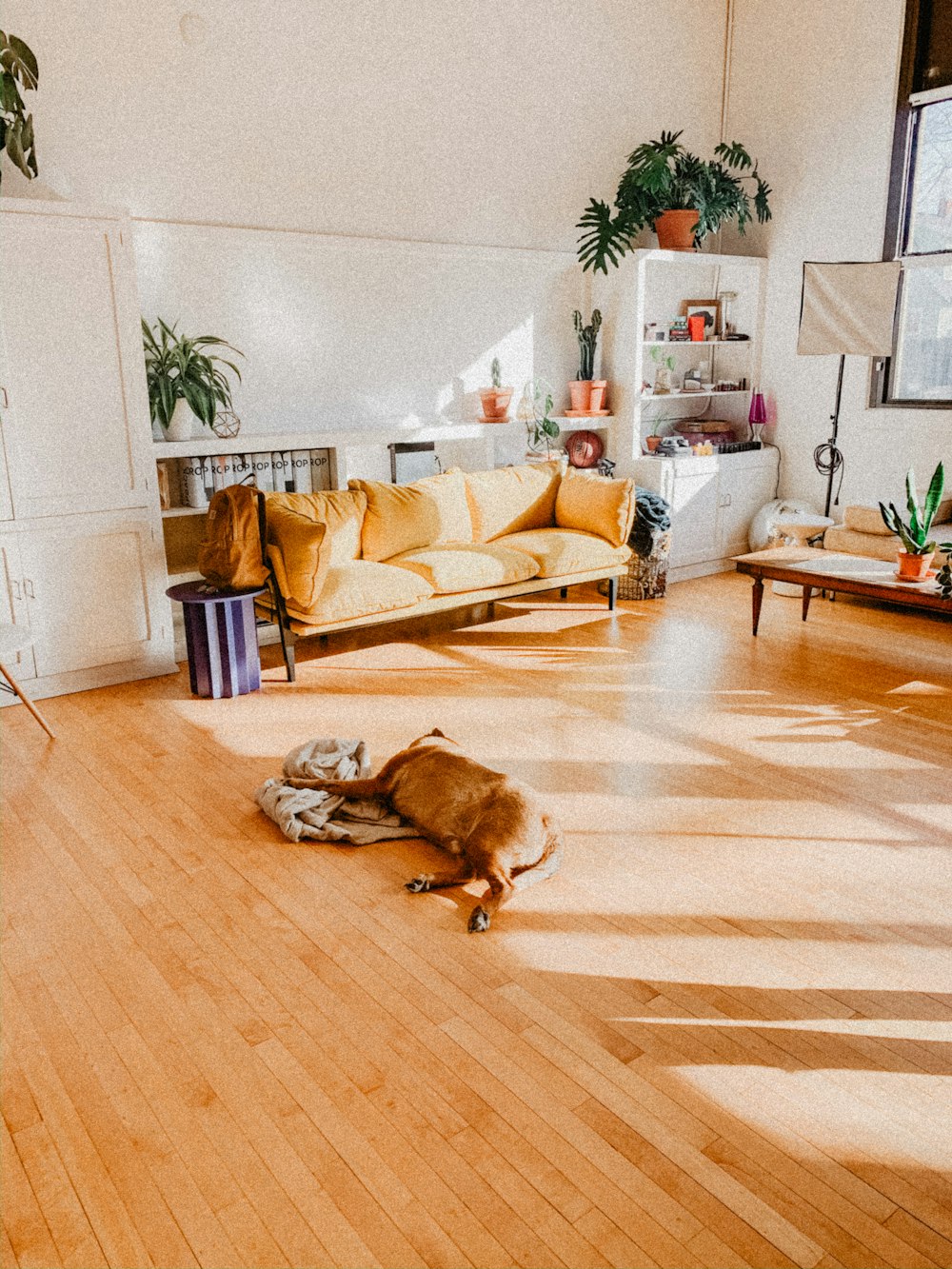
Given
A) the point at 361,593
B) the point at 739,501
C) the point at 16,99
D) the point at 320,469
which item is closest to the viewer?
the point at 16,99

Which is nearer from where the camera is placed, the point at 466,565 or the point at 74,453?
the point at 74,453

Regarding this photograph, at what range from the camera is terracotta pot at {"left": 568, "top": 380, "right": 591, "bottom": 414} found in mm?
6930

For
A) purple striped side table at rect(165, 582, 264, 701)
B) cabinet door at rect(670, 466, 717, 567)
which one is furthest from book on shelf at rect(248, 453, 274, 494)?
cabinet door at rect(670, 466, 717, 567)

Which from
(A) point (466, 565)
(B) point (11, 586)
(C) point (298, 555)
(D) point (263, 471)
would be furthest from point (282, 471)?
(B) point (11, 586)

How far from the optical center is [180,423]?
5.07m

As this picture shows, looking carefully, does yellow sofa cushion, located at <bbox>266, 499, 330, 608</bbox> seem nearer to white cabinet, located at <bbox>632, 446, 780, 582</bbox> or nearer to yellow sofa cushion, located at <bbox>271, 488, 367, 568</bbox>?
yellow sofa cushion, located at <bbox>271, 488, 367, 568</bbox>

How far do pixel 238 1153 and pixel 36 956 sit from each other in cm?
101

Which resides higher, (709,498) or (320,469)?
(320,469)

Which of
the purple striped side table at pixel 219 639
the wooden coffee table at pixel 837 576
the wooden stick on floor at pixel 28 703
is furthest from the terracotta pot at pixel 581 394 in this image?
the wooden stick on floor at pixel 28 703

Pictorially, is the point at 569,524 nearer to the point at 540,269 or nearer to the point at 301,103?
the point at 540,269

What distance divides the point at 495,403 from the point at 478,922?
443cm

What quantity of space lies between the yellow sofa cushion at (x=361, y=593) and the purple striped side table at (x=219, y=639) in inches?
10.8

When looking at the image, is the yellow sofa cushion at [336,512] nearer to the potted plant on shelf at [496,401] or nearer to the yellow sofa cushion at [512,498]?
the yellow sofa cushion at [512,498]

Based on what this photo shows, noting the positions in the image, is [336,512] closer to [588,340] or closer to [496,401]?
[496,401]
